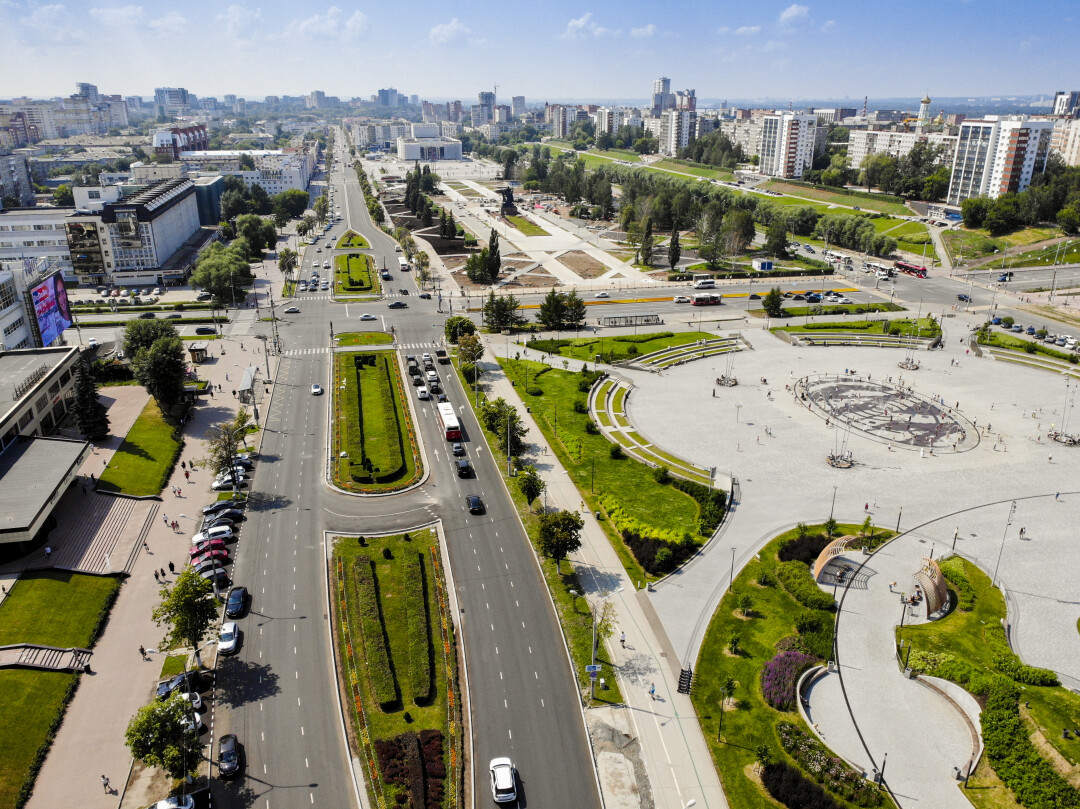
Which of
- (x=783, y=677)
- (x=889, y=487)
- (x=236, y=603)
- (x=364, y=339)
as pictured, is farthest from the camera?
(x=364, y=339)

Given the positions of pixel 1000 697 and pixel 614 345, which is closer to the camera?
pixel 1000 697

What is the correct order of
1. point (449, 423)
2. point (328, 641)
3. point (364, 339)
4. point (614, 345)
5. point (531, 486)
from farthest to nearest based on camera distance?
point (364, 339)
point (614, 345)
point (449, 423)
point (531, 486)
point (328, 641)

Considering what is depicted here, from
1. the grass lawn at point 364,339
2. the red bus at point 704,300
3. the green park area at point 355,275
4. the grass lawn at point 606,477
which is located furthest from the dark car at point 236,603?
the red bus at point 704,300

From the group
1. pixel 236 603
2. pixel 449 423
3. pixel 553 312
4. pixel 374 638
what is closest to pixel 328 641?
pixel 374 638

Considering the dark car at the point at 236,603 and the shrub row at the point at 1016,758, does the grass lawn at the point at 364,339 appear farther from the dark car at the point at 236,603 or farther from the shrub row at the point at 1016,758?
the shrub row at the point at 1016,758

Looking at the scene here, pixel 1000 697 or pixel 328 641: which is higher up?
pixel 1000 697

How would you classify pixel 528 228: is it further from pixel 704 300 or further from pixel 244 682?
pixel 244 682

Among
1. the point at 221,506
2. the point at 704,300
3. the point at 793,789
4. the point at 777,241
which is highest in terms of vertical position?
the point at 777,241

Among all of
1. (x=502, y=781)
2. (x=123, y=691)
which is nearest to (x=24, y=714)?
(x=123, y=691)
